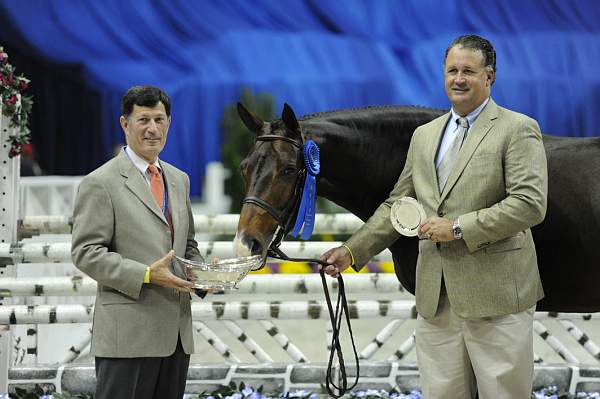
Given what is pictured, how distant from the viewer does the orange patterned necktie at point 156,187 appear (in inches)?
83.6

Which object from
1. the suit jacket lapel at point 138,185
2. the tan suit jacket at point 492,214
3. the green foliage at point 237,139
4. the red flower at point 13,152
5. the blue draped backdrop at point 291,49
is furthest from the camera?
the blue draped backdrop at point 291,49

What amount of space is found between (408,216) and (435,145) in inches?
9.2

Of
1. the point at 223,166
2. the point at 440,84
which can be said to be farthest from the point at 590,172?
the point at 440,84

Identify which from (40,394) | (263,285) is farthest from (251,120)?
(40,394)

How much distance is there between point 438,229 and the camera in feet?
6.46

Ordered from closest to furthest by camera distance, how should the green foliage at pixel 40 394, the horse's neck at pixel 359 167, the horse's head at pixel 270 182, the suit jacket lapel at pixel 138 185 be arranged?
the suit jacket lapel at pixel 138 185
the horse's head at pixel 270 182
the horse's neck at pixel 359 167
the green foliage at pixel 40 394

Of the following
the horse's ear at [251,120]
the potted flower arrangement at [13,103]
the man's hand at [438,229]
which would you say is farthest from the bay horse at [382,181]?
the potted flower arrangement at [13,103]

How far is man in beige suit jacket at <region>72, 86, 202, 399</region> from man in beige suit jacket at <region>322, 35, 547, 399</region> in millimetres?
731

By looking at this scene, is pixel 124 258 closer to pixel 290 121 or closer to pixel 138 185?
pixel 138 185

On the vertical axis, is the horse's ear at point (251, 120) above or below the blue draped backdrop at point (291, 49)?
below

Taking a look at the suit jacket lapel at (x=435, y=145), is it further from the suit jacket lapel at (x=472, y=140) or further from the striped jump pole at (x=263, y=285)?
the striped jump pole at (x=263, y=285)

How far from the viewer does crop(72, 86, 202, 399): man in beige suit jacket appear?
1.98 metres

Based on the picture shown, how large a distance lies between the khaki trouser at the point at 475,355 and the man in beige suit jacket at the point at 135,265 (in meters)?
0.72

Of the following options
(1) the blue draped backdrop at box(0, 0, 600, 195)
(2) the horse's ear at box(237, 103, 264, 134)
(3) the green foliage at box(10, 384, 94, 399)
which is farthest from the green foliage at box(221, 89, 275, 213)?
(2) the horse's ear at box(237, 103, 264, 134)
